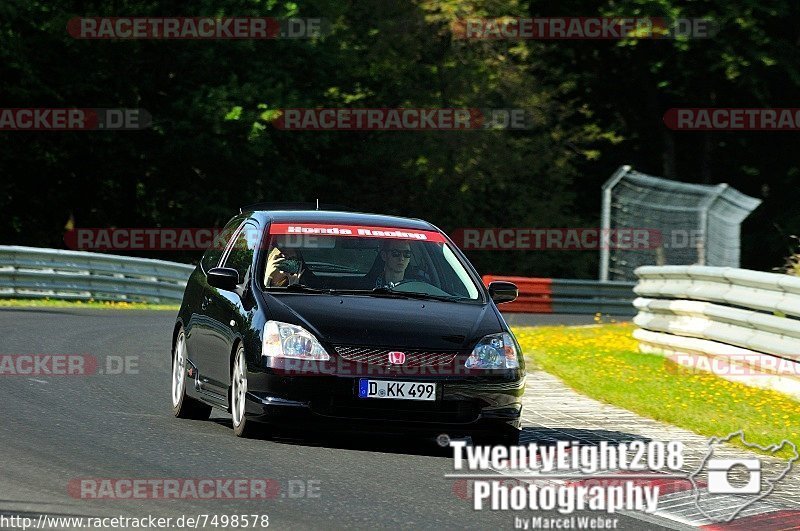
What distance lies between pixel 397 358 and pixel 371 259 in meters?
1.67

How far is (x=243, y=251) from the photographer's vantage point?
1193 centimetres

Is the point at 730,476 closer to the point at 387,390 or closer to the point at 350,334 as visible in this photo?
the point at 387,390

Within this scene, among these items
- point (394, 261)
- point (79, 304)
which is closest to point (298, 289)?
point (394, 261)

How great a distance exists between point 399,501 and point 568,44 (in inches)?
1723

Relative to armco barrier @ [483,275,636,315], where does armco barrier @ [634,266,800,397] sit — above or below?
above

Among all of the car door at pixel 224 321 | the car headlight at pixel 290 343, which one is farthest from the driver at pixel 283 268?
the car headlight at pixel 290 343

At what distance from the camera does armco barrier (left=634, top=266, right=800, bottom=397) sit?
14375 millimetres

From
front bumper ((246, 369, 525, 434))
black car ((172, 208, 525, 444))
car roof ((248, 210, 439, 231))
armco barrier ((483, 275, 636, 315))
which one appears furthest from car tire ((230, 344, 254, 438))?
armco barrier ((483, 275, 636, 315))

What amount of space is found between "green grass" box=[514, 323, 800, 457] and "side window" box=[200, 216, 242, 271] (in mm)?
3631

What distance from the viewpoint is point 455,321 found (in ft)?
35.2

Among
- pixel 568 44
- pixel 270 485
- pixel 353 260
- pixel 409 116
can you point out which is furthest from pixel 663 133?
pixel 270 485
